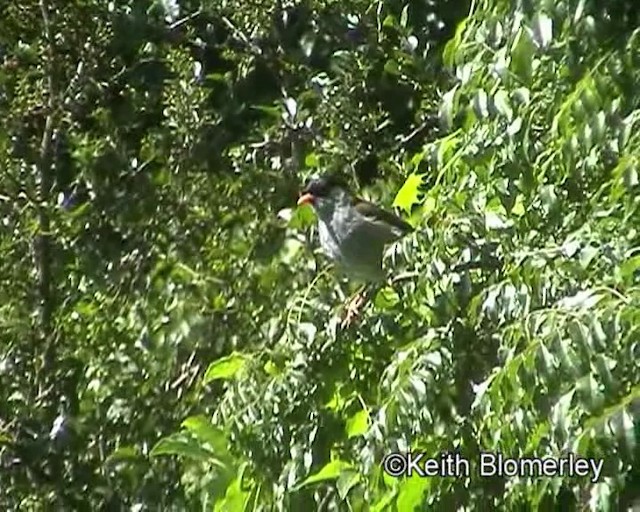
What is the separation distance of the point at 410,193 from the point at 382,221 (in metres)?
0.27

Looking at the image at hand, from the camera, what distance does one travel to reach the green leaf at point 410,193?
12.4 ft

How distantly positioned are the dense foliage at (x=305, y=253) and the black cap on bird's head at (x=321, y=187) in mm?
67

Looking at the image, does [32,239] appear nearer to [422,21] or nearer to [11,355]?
[11,355]

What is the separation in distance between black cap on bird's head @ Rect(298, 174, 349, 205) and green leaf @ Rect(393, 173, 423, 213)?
0.40 meters

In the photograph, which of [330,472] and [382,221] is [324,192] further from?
[330,472]

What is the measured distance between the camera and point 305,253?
14.5 feet

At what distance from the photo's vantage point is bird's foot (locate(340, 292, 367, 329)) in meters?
3.37

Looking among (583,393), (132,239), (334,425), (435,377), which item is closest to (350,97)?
(132,239)

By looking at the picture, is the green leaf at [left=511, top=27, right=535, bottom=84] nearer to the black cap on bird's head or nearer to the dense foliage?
the dense foliage

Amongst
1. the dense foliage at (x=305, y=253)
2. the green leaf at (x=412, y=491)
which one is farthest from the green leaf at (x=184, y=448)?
the green leaf at (x=412, y=491)

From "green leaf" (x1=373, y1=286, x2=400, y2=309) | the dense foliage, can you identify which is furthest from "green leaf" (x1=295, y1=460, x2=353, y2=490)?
"green leaf" (x1=373, y1=286, x2=400, y2=309)

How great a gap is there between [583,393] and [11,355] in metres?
2.88

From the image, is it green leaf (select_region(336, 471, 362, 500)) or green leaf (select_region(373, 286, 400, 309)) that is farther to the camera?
green leaf (select_region(373, 286, 400, 309))

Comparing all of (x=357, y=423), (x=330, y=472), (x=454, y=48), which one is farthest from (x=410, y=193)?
(x=330, y=472)
